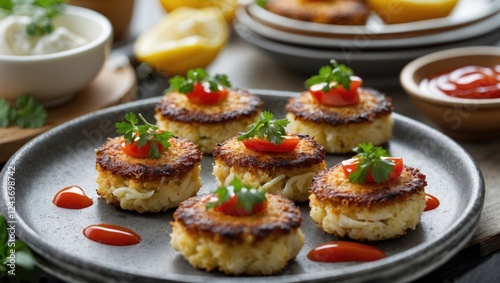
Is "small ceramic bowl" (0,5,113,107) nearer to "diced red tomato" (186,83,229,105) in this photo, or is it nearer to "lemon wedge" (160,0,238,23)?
"diced red tomato" (186,83,229,105)

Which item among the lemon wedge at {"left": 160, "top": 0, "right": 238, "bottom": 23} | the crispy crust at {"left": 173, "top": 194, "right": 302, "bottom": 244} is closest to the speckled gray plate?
the crispy crust at {"left": 173, "top": 194, "right": 302, "bottom": 244}

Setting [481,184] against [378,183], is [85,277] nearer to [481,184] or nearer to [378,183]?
[378,183]

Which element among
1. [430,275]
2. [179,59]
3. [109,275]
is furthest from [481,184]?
[179,59]

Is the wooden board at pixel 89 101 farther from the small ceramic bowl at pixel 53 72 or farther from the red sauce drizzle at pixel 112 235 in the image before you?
the red sauce drizzle at pixel 112 235

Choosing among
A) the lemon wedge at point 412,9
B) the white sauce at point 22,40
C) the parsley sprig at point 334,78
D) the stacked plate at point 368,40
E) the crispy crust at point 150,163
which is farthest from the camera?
the lemon wedge at point 412,9

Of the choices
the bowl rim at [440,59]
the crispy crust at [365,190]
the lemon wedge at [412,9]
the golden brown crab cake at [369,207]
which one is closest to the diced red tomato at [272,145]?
the crispy crust at [365,190]

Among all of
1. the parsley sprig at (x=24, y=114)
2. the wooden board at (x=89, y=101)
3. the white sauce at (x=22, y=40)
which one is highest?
the white sauce at (x=22, y=40)

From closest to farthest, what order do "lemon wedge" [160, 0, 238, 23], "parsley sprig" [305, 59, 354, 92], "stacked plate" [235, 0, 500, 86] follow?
"parsley sprig" [305, 59, 354, 92], "stacked plate" [235, 0, 500, 86], "lemon wedge" [160, 0, 238, 23]

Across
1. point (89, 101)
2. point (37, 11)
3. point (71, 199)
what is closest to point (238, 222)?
point (71, 199)
